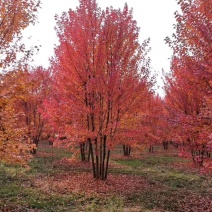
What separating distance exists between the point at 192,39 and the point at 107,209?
6827 millimetres

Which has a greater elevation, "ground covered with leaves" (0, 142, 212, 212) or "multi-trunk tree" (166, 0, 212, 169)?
"multi-trunk tree" (166, 0, 212, 169)

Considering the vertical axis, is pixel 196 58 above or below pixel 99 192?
above

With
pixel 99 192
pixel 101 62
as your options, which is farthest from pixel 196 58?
pixel 99 192

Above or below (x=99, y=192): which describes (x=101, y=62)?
above

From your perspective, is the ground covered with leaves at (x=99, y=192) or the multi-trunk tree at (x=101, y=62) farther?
the multi-trunk tree at (x=101, y=62)

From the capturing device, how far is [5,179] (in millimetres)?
13867

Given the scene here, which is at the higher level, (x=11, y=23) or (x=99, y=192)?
(x=11, y=23)

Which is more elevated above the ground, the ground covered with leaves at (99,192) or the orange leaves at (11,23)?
the orange leaves at (11,23)

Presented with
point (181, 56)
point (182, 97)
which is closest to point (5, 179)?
point (181, 56)

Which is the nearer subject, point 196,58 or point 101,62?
point 196,58

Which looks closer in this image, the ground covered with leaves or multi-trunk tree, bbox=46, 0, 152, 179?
the ground covered with leaves

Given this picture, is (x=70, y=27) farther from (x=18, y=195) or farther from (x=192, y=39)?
(x=18, y=195)

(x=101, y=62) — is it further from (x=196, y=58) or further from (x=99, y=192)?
(x=99, y=192)

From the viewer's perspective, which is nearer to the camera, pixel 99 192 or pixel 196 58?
pixel 196 58
